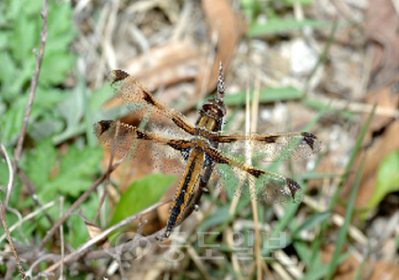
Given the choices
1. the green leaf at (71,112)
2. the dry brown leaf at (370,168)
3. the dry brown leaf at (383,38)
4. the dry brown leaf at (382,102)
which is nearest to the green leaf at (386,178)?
the dry brown leaf at (370,168)

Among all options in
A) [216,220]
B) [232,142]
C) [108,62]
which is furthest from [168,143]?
[108,62]

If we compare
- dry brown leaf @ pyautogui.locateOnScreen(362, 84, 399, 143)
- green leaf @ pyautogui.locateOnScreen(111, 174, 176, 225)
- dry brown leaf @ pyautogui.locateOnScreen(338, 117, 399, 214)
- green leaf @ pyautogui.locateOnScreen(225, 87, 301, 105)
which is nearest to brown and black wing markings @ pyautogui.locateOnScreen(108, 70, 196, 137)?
green leaf @ pyautogui.locateOnScreen(111, 174, 176, 225)

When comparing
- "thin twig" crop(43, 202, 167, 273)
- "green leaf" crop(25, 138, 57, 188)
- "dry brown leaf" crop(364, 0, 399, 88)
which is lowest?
"thin twig" crop(43, 202, 167, 273)

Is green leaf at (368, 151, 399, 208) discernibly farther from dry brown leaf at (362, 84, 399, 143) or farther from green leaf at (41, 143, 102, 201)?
green leaf at (41, 143, 102, 201)

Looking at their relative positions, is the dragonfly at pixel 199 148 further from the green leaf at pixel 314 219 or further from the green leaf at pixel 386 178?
the green leaf at pixel 386 178

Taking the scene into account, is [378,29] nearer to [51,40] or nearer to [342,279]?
[342,279]

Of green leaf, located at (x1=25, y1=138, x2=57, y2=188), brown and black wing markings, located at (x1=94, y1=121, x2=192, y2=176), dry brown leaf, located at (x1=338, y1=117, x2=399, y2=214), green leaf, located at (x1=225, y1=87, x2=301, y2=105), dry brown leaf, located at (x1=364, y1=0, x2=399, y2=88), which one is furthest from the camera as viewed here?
dry brown leaf, located at (x1=364, y1=0, x2=399, y2=88)

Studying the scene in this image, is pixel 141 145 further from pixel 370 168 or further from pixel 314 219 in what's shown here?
pixel 370 168

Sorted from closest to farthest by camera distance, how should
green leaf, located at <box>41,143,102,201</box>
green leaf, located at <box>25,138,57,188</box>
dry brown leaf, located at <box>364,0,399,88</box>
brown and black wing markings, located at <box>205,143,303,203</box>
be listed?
1. brown and black wing markings, located at <box>205,143,303,203</box>
2. green leaf, located at <box>41,143,102,201</box>
3. green leaf, located at <box>25,138,57,188</box>
4. dry brown leaf, located at <box>364,0,399,88</box>
